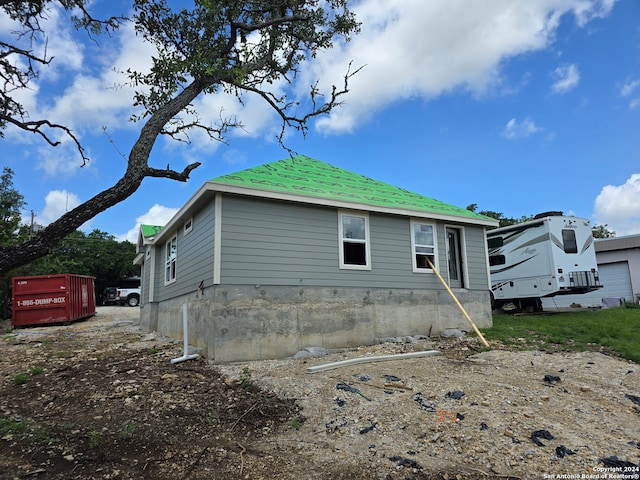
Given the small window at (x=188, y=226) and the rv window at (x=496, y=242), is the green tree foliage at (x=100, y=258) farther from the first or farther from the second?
the rv window at (x=496, y=242)

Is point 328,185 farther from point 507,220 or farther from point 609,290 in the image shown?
point 507,220

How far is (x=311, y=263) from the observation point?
8945 millimetres

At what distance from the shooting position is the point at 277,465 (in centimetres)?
365

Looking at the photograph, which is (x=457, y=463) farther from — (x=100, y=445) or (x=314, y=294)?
(x=314, y=294)

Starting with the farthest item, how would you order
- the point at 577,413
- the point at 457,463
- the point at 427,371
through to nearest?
the point at 427,371 → the point at 577,413 → the point at 457,463

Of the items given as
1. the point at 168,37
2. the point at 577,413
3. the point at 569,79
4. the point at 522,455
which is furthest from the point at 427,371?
the point at 569,79

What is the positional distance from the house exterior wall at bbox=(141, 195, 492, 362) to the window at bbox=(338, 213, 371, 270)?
7.6 inches

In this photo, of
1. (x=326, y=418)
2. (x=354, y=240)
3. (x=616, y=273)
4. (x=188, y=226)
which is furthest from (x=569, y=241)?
(x=188, y=226)

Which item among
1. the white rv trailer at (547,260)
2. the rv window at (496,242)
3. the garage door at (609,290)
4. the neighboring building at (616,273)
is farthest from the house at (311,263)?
the neighboring building at (616,273)

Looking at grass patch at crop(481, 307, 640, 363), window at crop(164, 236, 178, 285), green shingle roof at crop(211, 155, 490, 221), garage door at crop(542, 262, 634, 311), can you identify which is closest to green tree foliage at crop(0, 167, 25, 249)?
window at crop(164, 236, 178, 285)

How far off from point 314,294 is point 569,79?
30.9 feet

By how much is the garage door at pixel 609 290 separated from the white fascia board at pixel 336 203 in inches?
394

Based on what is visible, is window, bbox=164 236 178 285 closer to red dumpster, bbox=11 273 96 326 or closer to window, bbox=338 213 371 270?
window, bbox=338 213 371 270

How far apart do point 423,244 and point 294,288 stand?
440cm
